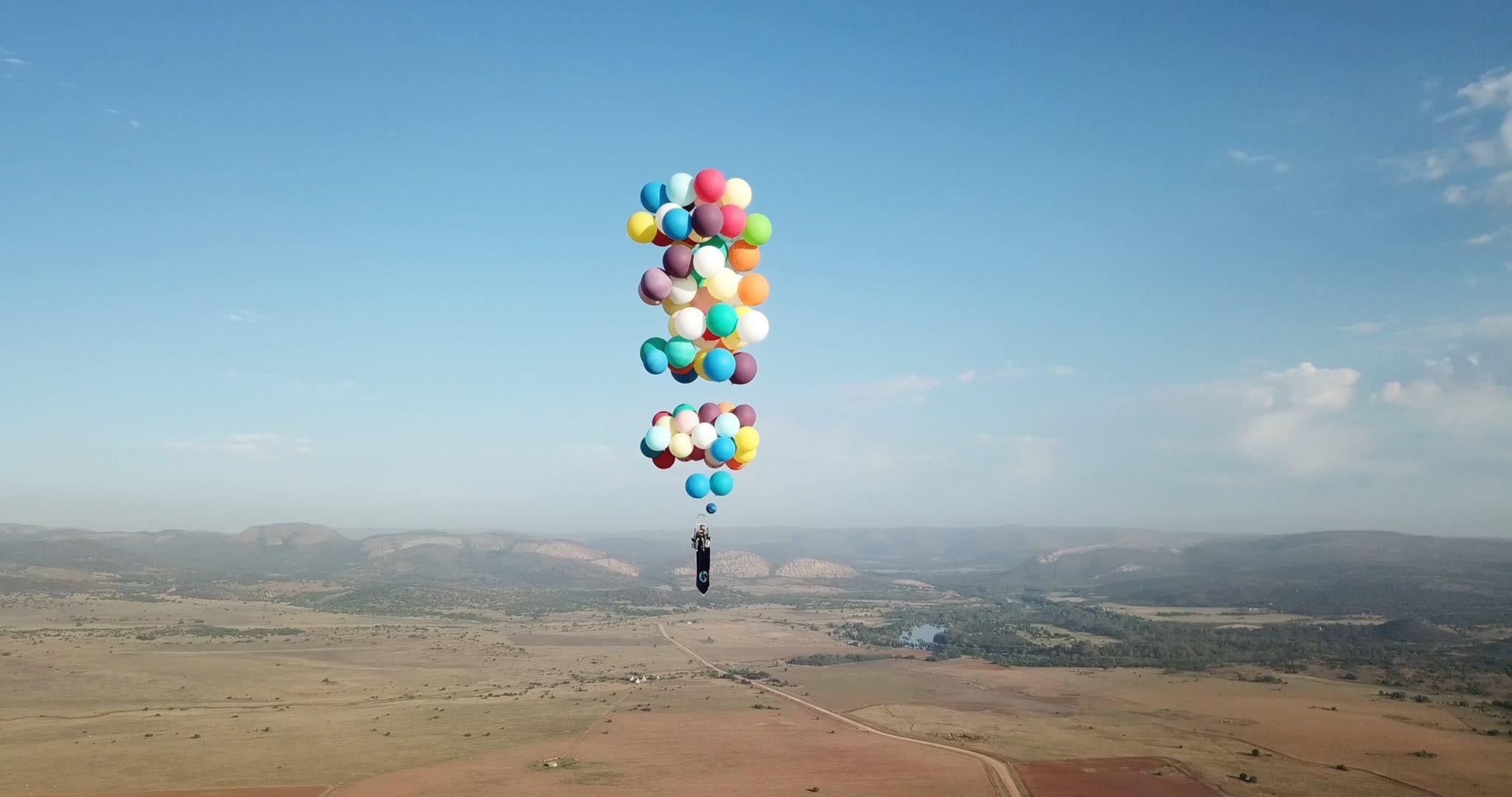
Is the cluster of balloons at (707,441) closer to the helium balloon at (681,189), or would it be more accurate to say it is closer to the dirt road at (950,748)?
the helium balloon at (681,189)

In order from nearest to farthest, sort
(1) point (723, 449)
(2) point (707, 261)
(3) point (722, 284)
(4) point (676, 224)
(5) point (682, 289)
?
(4) point (676, 224), (2) point (707, 261), (3) point (722, 284), (5) point (682, 289), (1) point (723, 449)

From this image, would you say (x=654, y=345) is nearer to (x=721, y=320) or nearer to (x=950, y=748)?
(x=721, y=320)

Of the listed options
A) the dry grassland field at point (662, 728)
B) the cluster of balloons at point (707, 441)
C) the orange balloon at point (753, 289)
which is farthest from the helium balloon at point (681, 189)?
the dry grassland field at point (662, 728)

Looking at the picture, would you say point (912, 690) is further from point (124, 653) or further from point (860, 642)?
point (124, 653)

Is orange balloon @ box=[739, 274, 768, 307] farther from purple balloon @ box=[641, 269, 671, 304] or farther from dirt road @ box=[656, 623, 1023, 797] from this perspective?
dirt road @ box=[656, 623, 1023, 797]

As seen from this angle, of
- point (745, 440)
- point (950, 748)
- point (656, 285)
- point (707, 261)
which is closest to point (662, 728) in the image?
point (950, 748)
